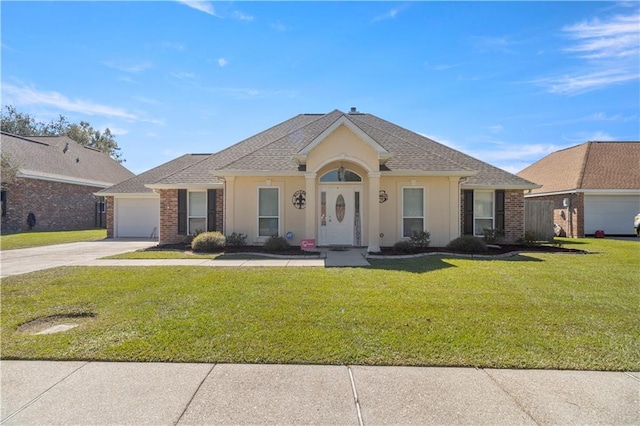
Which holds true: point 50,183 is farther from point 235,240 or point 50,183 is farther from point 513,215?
point 513,215

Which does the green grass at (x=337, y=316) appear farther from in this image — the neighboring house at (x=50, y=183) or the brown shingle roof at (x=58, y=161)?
the brown shingle roof at (x=58, y=161)

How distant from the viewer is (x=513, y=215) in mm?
14367

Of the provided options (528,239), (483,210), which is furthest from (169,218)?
(528,239)

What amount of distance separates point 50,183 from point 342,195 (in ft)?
77.8

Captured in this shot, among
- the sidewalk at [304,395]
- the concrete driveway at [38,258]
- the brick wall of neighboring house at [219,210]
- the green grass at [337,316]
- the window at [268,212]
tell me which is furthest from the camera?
the brick wall of neighboring house at [219,210]

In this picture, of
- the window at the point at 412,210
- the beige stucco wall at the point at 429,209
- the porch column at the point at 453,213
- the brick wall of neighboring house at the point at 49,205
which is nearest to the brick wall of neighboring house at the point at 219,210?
the beige stucco wall at the point at 429,209

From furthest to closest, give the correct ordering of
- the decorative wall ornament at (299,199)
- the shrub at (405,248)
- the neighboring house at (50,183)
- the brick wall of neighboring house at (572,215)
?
the neighboring house at (50,183), the brick wall of neighboring house at (572,215), the decorative wall ornament at (299,199), the shrub at (405,248)

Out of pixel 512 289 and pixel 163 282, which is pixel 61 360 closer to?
pixel 163 282

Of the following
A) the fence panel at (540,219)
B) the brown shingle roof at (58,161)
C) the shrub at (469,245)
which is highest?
the brown shingle roof at (58,161)

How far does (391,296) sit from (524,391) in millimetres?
2958

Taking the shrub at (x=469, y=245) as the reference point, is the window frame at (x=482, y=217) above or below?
above

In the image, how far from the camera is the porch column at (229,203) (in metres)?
12.8

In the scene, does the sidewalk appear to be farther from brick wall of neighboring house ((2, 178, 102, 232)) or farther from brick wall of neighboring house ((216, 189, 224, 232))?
brick wall of neighboring house ((2, 178, 102, 232))

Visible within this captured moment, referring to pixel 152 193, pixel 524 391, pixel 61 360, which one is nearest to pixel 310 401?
pixel 524 391
